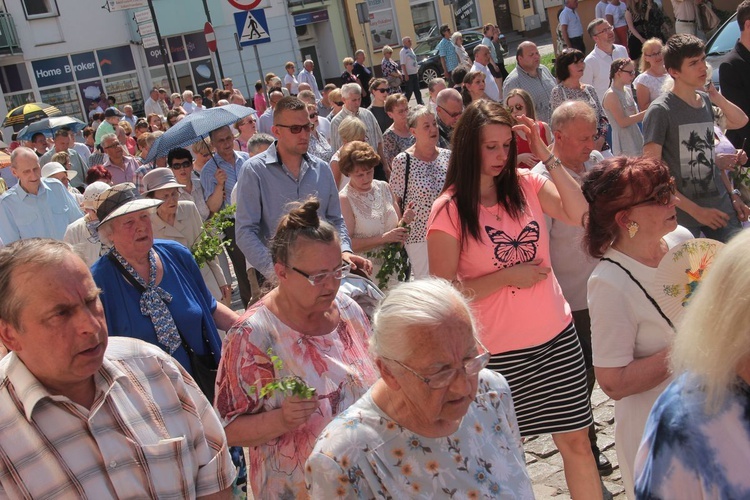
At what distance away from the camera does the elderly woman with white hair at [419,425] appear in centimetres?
271

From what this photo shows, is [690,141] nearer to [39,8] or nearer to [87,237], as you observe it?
[87,237]

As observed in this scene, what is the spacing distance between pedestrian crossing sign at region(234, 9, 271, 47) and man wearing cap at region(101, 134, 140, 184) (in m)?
2.36

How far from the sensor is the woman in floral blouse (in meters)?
3.49

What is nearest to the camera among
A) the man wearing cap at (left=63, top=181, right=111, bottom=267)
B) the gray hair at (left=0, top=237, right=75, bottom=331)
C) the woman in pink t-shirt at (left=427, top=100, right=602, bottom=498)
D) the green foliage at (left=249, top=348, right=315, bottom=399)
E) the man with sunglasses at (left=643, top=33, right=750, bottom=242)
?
the gray hair at (left=0, top=237, right=75, bottom=331)

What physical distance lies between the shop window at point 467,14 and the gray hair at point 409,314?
135 ft

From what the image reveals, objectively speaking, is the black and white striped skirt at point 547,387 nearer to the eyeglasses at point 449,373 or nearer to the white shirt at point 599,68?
the eyeglasses at point 449,373

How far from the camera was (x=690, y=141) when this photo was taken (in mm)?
5922

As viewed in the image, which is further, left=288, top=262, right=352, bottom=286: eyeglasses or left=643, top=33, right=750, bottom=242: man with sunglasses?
left=643, top=33, right=750, bottom=242: man with sunglasses

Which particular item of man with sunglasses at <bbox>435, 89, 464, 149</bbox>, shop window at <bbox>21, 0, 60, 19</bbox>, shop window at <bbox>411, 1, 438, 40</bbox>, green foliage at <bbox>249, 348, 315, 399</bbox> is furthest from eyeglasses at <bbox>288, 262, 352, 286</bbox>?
shop window at <bbox>411, 1, 438, 40</bbox>

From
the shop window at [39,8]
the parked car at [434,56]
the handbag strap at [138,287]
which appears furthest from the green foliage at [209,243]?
the shop window at [39,8]

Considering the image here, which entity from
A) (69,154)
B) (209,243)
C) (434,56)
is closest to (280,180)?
(209,243)

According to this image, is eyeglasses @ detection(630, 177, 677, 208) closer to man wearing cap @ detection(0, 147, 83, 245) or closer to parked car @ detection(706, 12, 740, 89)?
man wearing cap @ detection(0, 147, 83, 245)

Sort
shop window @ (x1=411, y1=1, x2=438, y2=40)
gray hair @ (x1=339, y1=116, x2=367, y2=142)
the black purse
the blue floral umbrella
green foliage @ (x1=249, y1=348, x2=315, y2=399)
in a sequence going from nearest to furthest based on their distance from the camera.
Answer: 1. green foliage @ (x1=249, y1=348, x2=315, y2=399)
2. the black purse
3. gray hair @ (x1=339, y1=116, x2=367, y2=142)
4. the blue floral umbrella
5. shop window @ (x1=411, y1=1, x2=438, y2=40)

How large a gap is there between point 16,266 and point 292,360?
1.13 meters
